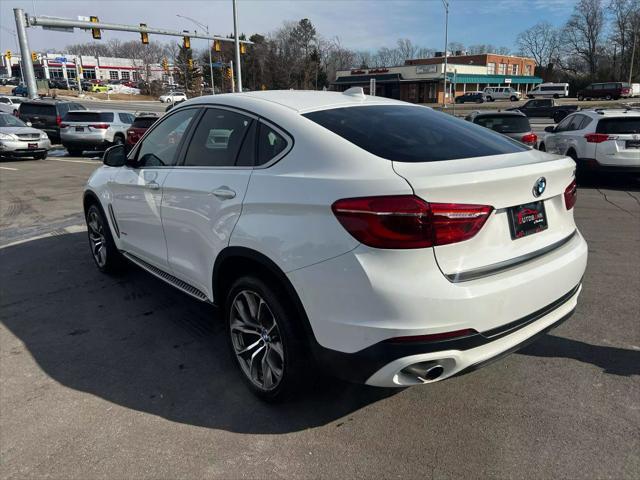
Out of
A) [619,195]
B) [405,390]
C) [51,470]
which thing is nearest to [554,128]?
[619,195]

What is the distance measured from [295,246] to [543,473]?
1609 millimetres

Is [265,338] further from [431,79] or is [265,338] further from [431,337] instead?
[431,79]

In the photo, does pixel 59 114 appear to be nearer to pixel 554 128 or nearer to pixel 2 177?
pixel 2 177

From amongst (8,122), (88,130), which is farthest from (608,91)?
(8,122)

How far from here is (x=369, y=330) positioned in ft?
7.64

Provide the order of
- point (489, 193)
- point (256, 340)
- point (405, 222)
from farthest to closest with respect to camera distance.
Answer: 1. point (256, 340)
2. point (489, 193)
3. point (405, 222)

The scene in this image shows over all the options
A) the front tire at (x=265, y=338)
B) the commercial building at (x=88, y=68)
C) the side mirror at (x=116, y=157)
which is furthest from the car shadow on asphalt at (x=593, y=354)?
the commercial building at (x=88, y=68)

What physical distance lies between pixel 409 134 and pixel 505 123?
10012mm

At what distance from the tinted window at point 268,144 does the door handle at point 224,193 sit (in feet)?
0.80

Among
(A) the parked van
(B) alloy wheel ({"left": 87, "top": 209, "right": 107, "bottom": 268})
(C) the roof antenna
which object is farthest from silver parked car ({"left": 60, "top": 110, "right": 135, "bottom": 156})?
(A) the parked van

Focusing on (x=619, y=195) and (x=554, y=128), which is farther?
(x=554, y=128)

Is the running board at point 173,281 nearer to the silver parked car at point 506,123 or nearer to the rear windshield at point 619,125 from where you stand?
the silver parked car at point 506,123

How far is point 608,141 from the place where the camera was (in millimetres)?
10328

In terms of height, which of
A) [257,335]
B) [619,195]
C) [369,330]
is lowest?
[619,195]
